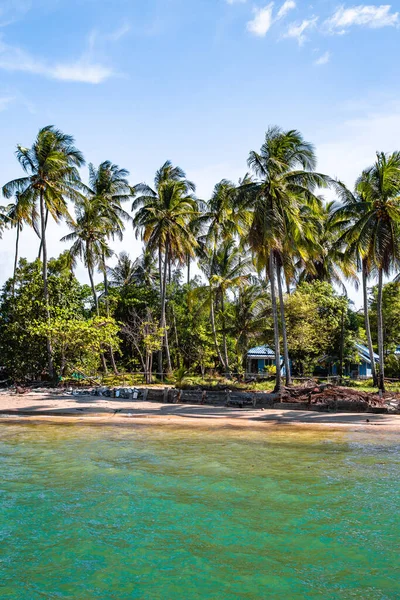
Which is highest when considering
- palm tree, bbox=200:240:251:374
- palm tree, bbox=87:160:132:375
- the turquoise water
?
palm tree, bbox=87:160:132:375

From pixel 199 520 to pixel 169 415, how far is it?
37.0 feet

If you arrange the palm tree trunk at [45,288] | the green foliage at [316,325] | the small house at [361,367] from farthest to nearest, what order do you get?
the small house at [361,367]
the green foliage at [316,325]
the palm tree trunk at [45,288]

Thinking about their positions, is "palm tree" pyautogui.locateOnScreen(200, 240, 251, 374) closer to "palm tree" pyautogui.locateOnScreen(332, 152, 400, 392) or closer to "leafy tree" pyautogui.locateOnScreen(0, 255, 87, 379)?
"leafy tree" pyautogui.locateOnScreen(0, 255, 87, 379)

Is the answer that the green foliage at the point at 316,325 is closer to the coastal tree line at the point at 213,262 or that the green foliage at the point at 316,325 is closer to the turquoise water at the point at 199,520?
the coastal tree line at the point at 213,262

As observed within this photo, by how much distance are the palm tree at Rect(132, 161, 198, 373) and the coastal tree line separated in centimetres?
10

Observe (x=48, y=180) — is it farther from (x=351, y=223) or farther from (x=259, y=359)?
(x=259, y=359)

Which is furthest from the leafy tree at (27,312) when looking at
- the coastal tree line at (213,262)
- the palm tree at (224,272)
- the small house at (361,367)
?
the small house at (361,367)

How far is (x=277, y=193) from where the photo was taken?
23.4 metres

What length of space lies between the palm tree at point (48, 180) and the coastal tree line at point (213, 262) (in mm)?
71

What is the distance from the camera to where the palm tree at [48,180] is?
27.7 meters

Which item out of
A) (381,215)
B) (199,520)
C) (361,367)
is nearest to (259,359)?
(361,367)

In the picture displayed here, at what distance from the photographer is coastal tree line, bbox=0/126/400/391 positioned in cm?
2391

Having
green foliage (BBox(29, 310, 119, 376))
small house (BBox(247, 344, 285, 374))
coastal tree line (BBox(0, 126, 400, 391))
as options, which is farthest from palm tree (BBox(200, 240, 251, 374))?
green foliage (BBox(29, 310, 119, 376))

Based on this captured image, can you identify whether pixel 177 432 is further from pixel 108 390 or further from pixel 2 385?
pixel 2 385
